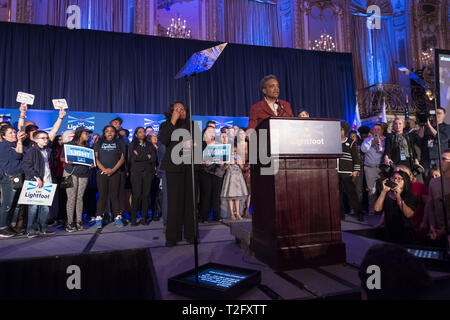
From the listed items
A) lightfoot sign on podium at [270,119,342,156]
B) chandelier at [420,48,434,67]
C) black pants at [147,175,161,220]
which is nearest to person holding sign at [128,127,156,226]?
black pants at [147,175,161,220]

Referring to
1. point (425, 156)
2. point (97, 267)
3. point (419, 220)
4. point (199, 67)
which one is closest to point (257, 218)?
point (199, 67)

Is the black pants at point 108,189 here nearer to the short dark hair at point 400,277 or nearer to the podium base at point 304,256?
the podium base at point 304,256

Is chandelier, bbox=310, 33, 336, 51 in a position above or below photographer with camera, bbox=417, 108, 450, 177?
above

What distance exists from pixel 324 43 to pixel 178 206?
9.37 m

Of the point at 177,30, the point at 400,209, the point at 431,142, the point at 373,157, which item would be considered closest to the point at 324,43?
the point at 177,30

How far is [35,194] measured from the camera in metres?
3.74

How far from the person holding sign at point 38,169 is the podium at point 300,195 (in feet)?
10.3

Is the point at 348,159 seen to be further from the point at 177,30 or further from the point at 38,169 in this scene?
the point at 177,30

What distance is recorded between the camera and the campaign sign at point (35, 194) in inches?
145

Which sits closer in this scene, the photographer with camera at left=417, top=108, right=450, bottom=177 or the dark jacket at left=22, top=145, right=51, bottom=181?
the dark jacket at left=22, top=145, right=51, bottom=181

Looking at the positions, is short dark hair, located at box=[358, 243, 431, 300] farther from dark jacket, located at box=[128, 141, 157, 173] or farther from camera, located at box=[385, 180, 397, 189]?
dark jacket, located at box=[128, 141, 157, 173]

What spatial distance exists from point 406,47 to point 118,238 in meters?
12.2

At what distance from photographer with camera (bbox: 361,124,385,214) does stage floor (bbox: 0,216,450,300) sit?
2386 mm

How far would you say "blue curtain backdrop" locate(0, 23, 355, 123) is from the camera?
652 cm
